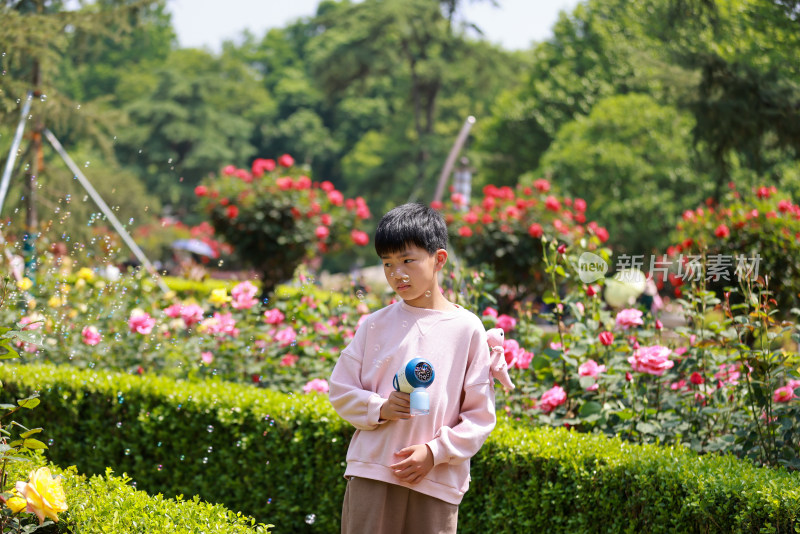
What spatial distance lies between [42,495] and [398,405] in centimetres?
91

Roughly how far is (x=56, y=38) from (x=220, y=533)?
6.25 metres

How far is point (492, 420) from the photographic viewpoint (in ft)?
6.86

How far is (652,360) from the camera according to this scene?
131 inches

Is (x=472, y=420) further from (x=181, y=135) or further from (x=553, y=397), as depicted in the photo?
(x=181, y=135)

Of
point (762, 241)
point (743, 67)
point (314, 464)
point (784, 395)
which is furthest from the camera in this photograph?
point (762, 241)

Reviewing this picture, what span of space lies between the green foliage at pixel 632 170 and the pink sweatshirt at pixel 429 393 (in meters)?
17.3

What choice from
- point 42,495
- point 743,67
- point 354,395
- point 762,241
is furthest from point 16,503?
point 762,241

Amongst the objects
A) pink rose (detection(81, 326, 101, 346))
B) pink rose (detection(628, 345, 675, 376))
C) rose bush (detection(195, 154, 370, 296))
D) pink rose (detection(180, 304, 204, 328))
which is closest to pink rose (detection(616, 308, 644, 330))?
pink rose (detection(628, 345, 675, 376))

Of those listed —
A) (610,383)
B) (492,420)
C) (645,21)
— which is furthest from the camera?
(645,21)

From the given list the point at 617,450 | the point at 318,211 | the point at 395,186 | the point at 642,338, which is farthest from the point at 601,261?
the point at 395,186

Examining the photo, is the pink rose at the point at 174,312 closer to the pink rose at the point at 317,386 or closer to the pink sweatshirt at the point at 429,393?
the pink rose at the point at 317,386

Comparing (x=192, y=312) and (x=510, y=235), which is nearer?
(x=192, y=312)

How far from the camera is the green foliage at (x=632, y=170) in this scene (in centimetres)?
1911

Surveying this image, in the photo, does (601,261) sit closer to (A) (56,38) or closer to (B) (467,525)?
(B) (467,525)
